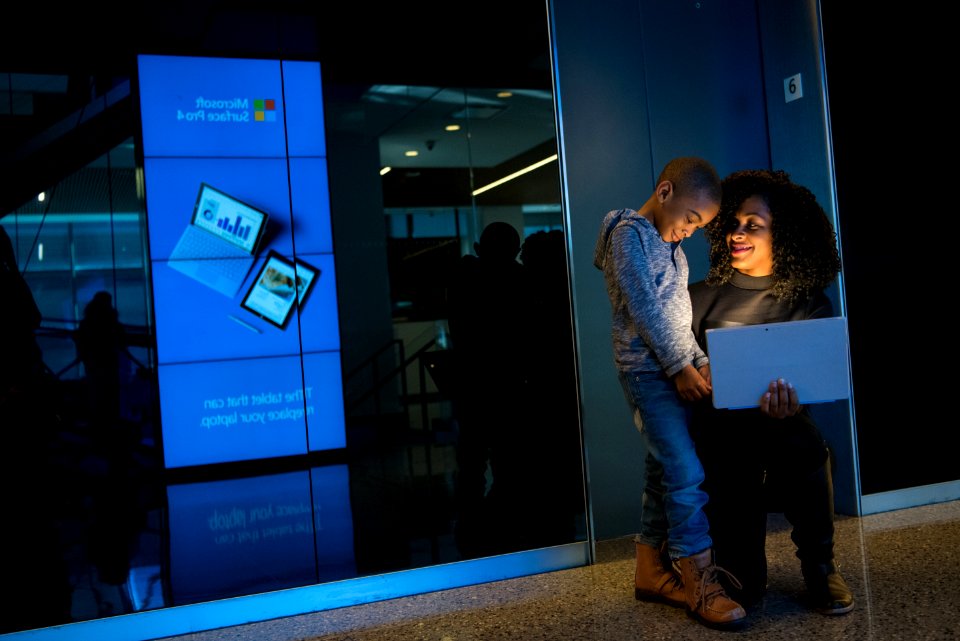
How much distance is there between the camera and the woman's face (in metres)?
2.98

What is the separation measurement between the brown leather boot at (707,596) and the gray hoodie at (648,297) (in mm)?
641

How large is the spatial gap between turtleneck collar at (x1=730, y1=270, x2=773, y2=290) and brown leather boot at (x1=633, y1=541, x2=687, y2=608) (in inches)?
40.1

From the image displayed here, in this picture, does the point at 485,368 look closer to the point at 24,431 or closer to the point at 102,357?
the point at 102,357

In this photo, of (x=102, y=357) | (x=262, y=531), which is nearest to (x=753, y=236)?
(x=262, y=531)

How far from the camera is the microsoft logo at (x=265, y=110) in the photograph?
349cm

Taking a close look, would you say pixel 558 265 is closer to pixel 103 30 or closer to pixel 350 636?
pixel 350 636

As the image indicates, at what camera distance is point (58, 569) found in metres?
3.33

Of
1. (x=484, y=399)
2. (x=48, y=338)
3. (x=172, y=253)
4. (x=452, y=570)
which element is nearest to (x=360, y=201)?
Answer: (x=172, y=253)

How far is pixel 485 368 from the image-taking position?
364 cm

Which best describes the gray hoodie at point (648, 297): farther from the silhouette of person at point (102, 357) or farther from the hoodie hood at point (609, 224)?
the silhouette of person at point (102, 357)

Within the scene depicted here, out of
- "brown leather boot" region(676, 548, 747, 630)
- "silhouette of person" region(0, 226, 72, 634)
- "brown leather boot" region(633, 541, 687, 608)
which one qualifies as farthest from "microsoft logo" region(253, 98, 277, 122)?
"brown leather boot" region(676, 548, 747, 630)

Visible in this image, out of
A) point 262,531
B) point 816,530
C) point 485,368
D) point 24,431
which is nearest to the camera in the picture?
point 816,530

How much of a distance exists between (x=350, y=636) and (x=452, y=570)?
0.63m

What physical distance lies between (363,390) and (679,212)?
1.54 m
